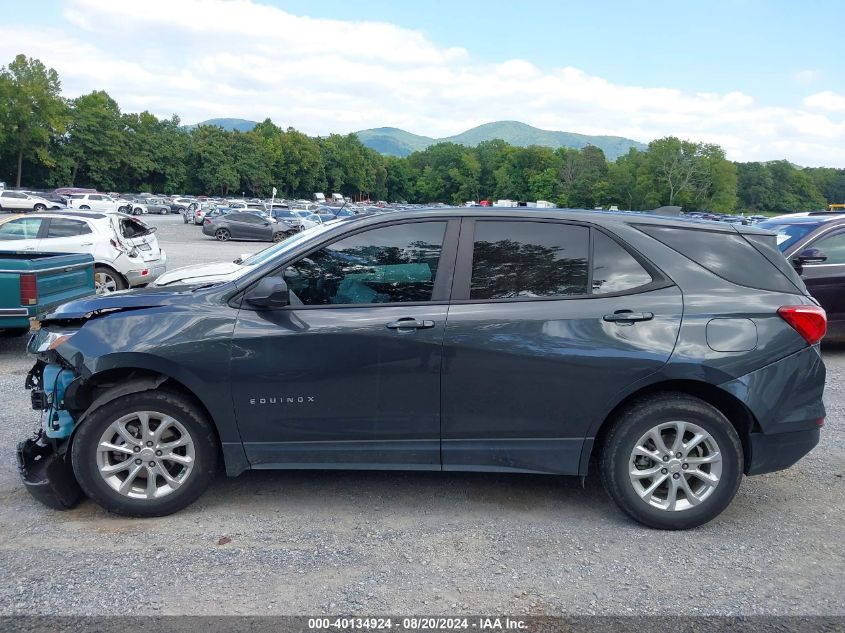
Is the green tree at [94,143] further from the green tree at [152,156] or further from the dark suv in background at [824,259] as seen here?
the dark suv in background at [824,259]

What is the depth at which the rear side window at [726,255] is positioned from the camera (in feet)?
12.9

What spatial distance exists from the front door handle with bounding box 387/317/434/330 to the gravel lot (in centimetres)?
113

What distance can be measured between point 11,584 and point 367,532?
1717 mm

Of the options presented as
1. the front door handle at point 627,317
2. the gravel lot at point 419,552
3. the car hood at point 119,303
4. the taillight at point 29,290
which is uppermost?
the front door handle at point 627,317

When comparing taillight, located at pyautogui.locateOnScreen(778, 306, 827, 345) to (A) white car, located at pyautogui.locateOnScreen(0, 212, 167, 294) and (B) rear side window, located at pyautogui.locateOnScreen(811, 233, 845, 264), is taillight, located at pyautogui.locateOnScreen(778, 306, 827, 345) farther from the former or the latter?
(A) white car, located at pyautogui.locateOnScreen(0, 212, 167, 294)

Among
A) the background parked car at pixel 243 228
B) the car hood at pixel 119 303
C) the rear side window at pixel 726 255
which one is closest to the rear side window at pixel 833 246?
the rear side window at pixel 726 255

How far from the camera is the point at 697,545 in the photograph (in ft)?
12.1

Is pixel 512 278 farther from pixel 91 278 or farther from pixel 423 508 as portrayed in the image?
pixel 91 278

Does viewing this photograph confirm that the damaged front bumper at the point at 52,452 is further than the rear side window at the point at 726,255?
No

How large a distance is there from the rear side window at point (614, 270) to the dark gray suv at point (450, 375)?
1 cm

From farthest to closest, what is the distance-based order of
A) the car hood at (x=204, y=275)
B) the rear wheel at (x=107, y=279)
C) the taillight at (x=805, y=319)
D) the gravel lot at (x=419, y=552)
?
the rear wheel at (x=107, y=279) → the car hood at (x=204, y=275) → the taillight at (x=805, y=319) → the gravel lot at (x=419, y=552)

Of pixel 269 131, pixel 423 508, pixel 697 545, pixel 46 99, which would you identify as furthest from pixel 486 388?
pixel 269 131

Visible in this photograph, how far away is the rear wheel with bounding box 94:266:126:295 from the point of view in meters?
11.3

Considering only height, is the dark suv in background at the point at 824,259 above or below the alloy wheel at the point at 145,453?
above
